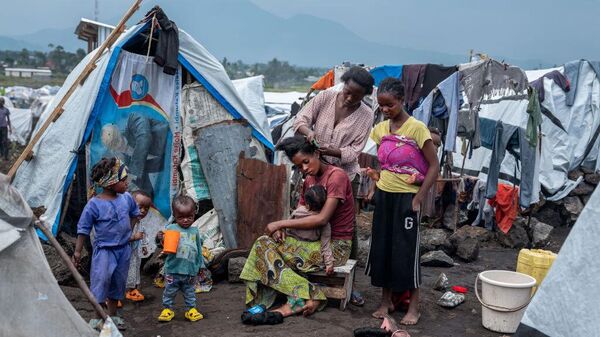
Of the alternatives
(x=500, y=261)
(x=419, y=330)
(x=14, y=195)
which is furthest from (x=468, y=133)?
(x=14, y=195)

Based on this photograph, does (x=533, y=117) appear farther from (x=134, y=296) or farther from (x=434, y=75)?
(x=134, y=296)

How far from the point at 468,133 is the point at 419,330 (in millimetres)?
4290

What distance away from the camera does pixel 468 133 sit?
8406mm

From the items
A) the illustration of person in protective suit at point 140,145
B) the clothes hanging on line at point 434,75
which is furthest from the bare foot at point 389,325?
the clothes hanging on line at point 434,75

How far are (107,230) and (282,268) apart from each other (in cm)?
135

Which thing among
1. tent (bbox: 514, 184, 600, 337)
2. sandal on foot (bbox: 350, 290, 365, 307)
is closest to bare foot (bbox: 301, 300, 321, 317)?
sandal on foot (bbox: 350, 290, 365, 307)

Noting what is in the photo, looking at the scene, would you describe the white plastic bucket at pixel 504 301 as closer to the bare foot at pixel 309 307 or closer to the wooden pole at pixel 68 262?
the bare foot at pixel 309 307

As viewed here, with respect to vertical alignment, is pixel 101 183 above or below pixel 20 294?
above

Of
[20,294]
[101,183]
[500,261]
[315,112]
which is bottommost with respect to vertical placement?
[500,261]

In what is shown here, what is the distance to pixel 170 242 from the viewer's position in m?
4.74

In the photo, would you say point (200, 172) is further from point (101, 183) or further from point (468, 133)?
point (468, 133)

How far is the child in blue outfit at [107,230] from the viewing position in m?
4.39

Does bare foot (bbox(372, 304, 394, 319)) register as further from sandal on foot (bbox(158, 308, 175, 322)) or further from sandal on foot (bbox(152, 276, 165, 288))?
sandal on foot (bbox(152, 276, 165, 288))

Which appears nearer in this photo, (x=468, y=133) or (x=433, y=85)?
(x=468, y=133)
